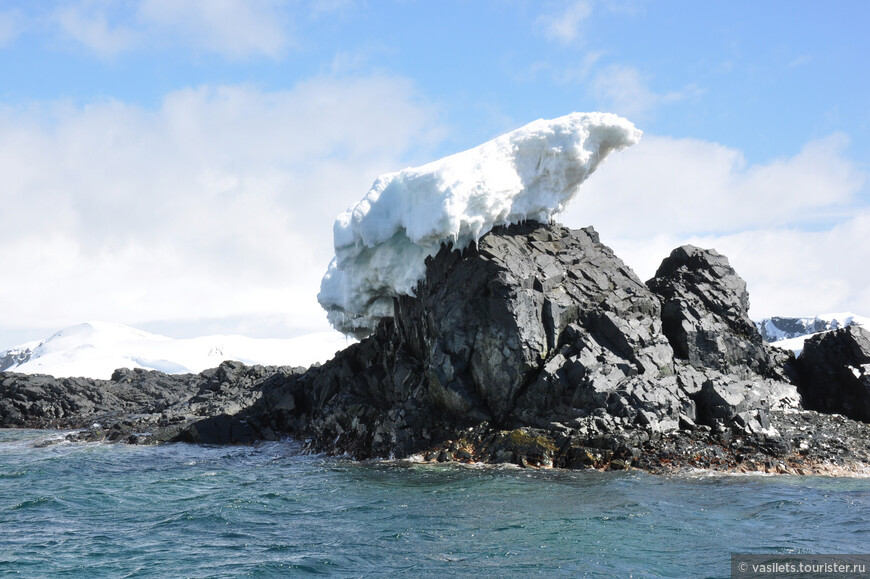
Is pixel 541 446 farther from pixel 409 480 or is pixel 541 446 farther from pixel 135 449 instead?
pixel 135 449

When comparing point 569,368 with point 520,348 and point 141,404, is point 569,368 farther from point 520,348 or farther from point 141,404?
point 141,404

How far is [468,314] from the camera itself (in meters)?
26.9

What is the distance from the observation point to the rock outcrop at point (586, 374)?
23500mm

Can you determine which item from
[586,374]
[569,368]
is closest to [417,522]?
[586,374]

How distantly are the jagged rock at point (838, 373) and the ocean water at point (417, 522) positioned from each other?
726 cm

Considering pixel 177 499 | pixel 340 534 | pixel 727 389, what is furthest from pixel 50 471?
pixel 727 389

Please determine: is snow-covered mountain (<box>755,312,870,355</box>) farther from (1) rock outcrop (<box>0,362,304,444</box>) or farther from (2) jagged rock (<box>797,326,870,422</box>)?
(2) jagged rock (<box>797,326,870,422</box>)

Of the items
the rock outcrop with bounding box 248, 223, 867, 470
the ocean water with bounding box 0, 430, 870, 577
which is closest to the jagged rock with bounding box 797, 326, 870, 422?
the rock outcrop with bounding box 248, 223, 867, 470

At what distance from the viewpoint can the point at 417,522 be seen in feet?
55.1

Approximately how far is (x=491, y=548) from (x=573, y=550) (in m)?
1.60

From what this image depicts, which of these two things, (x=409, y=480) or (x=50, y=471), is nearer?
(x=409, y=480)

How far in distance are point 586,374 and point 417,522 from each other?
9975 mm

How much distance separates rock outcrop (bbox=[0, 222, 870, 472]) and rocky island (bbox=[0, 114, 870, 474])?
0.22 ft

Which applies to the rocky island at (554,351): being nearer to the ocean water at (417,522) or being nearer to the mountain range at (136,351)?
the ocean water at (417,522)
